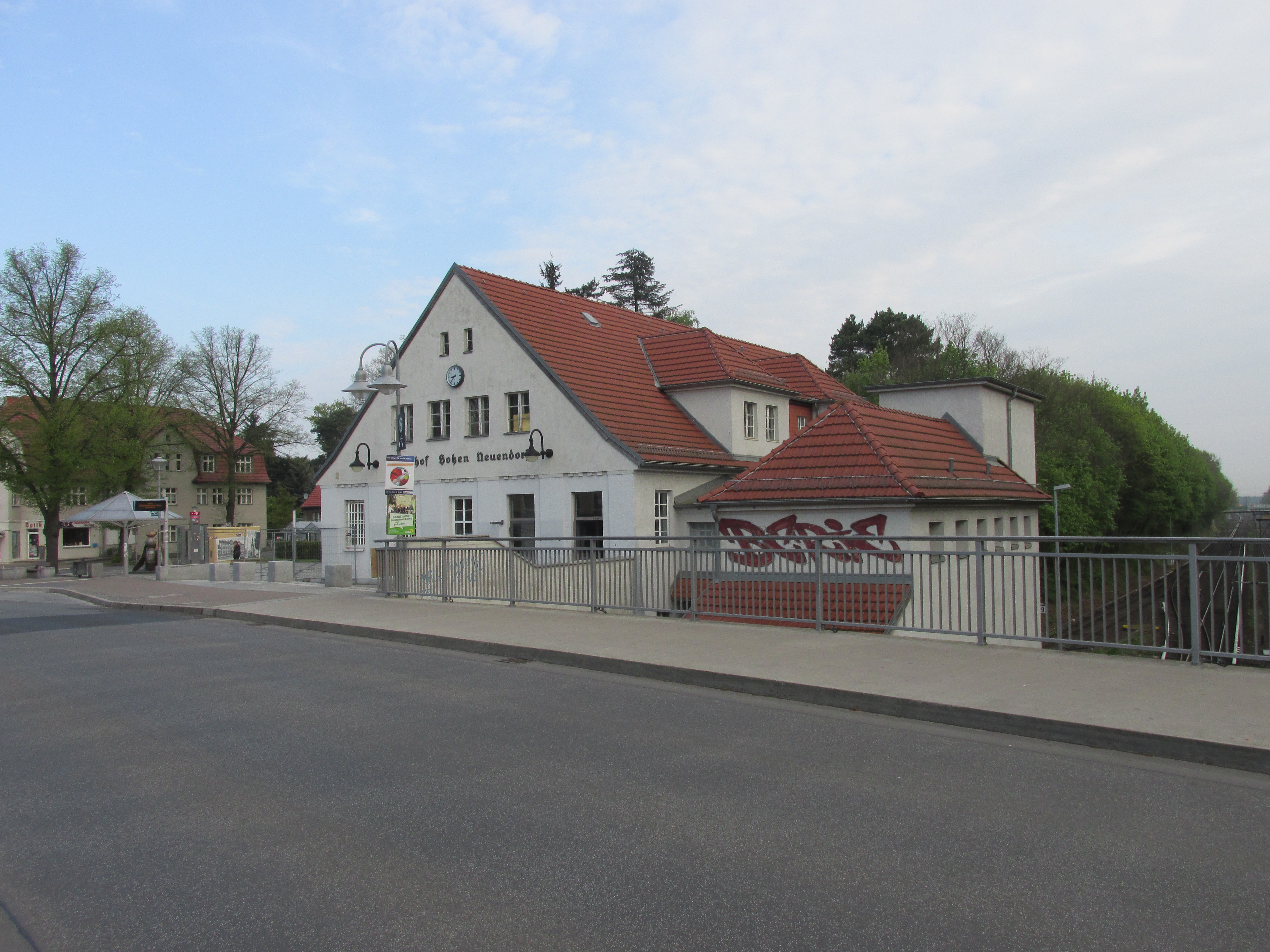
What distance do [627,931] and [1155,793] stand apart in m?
3.68

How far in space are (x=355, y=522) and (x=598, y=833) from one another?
28.1m

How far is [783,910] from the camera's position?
12.9 ft

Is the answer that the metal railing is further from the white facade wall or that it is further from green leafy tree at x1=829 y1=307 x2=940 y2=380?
green leafy tree at x1=829 y1=307 x2=940 y2=380

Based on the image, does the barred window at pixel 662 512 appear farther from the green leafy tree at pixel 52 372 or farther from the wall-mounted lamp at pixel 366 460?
the green leafy tree at pixel 52 372

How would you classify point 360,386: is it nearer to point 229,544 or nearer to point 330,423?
point 229,544

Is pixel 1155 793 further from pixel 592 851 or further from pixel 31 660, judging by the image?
pixel 31 660

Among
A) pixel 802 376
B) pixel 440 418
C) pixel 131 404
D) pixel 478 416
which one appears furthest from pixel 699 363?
pixel 131 404

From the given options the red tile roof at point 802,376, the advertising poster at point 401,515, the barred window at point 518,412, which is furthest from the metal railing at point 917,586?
the red tile roof at point 802,376

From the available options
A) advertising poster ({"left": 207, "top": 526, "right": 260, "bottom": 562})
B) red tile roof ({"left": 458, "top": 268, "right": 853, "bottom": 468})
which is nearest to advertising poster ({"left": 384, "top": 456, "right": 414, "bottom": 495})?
red tile roof ({"left": 458, "top": 268, "right": 853, "bottom": 468})

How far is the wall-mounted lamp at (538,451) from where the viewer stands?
2603 cm

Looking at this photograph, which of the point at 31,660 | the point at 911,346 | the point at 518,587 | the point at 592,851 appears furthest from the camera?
the point at 911,346

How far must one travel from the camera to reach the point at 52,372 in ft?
148

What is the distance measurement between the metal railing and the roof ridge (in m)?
1.74

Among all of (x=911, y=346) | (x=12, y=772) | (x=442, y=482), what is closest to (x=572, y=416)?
(x=442, y=482)
